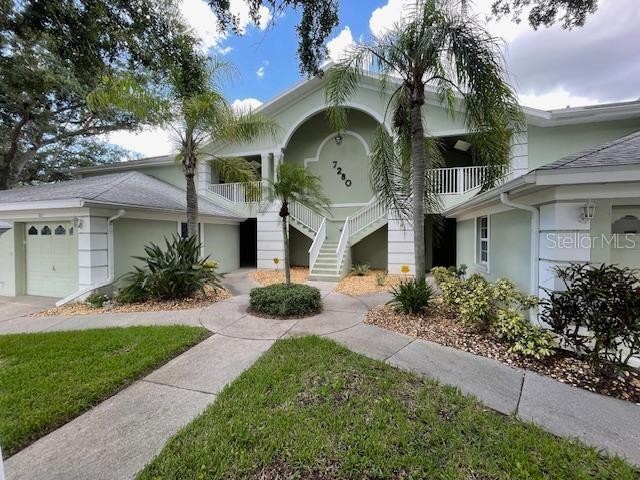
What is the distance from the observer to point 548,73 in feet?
29.2

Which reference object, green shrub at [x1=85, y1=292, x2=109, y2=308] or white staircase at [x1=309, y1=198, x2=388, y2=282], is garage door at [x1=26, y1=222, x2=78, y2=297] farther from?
white staircase at [x1=309, y1=198, x2=388, y2=282]

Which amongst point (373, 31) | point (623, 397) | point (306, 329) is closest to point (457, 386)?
point (623, 397)

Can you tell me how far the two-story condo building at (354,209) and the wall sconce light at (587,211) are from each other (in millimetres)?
16

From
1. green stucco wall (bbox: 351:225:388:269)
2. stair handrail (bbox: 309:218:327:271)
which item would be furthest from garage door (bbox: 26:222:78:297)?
green stucco wall (bbox: 351:225:388:269)

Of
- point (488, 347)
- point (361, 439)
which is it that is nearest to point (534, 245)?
point (488, 347)

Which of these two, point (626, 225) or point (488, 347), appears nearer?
point (488, 347)

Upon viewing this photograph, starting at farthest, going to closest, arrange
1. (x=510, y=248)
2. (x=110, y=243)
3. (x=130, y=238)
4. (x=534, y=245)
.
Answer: (x=130, y=238), (x=110, y=243), (x=510, y=248), (x=534, y=245)

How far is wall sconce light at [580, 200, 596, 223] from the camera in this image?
465cm

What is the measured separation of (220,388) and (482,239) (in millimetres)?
8443

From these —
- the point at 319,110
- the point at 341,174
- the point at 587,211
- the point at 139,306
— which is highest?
the point at 319,110

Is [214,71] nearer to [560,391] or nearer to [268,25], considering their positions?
[268,25]

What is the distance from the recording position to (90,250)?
7980mm

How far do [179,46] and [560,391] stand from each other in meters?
8.79

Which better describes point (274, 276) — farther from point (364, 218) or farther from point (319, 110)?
point (319, 110)
